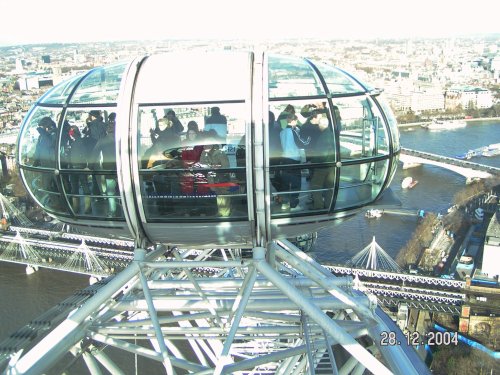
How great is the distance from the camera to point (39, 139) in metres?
1.73

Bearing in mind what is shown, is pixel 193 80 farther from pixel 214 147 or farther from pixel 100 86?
pixel 100 86

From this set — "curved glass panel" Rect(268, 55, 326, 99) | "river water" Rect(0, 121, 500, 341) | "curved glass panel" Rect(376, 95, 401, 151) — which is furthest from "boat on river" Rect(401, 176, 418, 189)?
"curved glass panel" Rect(268, 55, 326, 99)

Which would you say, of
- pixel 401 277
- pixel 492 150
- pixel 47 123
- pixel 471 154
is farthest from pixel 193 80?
pixel 492 150

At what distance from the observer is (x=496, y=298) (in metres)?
7.16

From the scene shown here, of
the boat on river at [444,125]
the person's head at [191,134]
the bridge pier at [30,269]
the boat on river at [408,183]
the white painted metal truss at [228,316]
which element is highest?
the person's head at [191,134]

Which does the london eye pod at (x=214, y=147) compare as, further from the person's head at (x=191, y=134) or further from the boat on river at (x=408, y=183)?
the boat on river at (x=408, y=183)

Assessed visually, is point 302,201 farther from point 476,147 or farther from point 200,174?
point 476,147

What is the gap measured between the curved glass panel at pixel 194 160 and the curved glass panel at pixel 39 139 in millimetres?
302

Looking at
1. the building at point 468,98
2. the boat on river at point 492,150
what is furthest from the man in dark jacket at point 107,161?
the building at point 468,98

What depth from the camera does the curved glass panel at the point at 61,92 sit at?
5.62ft

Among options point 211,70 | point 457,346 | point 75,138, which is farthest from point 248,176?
point 457,346

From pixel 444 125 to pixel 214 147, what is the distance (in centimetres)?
2225

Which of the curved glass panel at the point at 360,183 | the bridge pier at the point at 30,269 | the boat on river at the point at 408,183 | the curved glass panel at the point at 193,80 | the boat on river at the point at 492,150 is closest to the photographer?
the curved glass panel at the point at 193,80

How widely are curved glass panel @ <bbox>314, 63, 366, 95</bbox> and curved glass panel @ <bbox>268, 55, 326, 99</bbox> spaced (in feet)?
0.10
